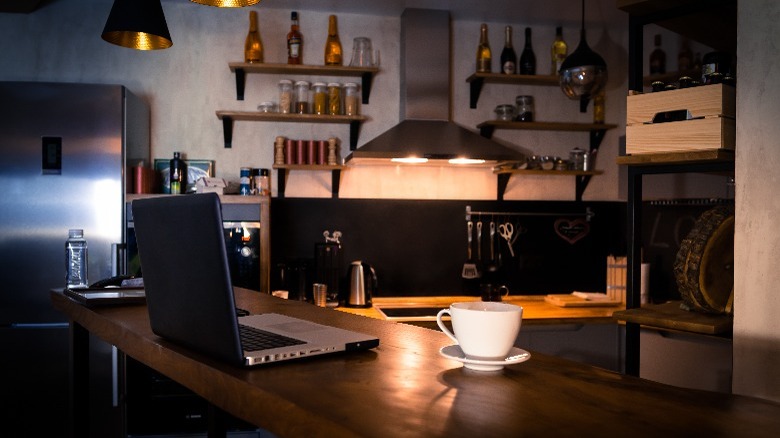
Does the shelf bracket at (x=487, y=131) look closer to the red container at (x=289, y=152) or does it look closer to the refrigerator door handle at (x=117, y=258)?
the red container at (x=289, y=152)

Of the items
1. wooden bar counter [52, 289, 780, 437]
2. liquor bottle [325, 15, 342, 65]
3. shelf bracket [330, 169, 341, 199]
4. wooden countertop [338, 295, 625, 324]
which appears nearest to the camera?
wooden bar counter [52, 289, 780, 437]

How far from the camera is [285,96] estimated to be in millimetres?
3738

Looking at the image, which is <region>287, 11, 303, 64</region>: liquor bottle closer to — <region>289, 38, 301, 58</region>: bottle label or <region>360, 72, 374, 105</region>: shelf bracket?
<region>289, 38, 301, 58</region>: bottle label

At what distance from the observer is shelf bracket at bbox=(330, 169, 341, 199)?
3.94 m

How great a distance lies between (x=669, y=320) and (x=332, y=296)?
2204 mm

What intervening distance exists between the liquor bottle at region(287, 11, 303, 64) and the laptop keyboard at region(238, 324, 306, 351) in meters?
2.73

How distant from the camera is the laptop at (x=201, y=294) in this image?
3.21ft

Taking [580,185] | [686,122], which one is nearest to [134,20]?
[686,122]

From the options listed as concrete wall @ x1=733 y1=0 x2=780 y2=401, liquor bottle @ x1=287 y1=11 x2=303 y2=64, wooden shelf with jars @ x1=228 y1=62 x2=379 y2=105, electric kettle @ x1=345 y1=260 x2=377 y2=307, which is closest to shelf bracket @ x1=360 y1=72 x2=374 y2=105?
wooden shelf with jars @ x1=228 y1=62 x2=379 y2=105

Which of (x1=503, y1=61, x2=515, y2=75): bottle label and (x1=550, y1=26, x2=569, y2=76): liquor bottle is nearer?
(x1=503, y1=61, x2=515, y2=75): bottle label

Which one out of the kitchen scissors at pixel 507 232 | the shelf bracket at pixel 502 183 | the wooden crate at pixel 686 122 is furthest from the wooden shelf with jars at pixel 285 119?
the wooden crate at pixel 686 122

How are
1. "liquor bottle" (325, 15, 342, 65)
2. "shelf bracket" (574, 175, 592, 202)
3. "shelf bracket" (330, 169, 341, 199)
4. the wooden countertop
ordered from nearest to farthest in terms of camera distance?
1. the wooden countertop
2. "liquor bottle" (325, 15, 342, 65)
3. "shelf bracket" (330, 169, 341, 199)
4. "shelf bracket" (574, 175, 592, 202)

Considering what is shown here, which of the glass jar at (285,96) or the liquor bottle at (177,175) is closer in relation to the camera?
the liquor bottle at (177,175)

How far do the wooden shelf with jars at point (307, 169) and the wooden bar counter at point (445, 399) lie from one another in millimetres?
2559
